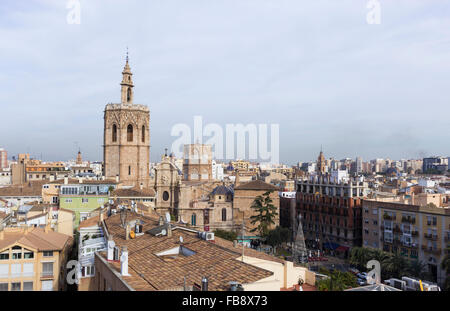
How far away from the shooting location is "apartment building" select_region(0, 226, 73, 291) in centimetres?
1922

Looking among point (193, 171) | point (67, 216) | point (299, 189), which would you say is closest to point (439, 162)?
point (193, 171)

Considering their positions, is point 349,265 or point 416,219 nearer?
point 416,219

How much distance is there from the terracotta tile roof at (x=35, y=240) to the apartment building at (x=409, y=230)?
78.6 feet

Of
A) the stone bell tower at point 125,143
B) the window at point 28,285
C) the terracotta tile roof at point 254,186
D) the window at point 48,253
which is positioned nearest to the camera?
the window at point 28,285

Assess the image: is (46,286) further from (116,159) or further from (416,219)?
(116,159)

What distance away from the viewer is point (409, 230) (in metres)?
32.9

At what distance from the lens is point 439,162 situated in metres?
159

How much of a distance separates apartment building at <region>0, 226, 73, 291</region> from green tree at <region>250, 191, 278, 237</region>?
24952mm

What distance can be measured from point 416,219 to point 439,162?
143m

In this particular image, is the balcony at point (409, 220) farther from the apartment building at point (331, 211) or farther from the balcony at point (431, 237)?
the apartment building at point (331, 211)

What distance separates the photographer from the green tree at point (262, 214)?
4326cm

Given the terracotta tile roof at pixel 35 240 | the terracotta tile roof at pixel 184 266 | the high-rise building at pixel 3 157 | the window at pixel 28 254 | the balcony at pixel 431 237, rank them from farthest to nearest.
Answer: the high-rise building at pixel 3 157, the balcony at pixel 431 237, the terracotta tile roof at pixel 35 240, the window at pixel 28 254, the terracotta tile roof at pixel 184 266

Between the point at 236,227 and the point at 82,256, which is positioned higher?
A: the point at 82,256

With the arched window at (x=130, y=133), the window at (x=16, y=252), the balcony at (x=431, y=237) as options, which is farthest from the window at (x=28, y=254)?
the arched window at (x=130, y=133)
